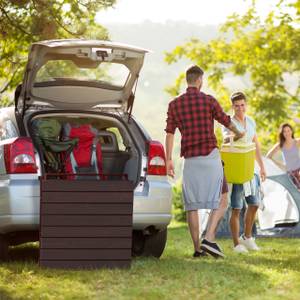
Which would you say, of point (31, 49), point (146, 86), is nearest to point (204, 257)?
point (31, 49)

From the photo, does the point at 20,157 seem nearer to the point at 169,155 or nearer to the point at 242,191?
the point at 169,155

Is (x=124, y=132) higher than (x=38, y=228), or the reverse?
(x=124, y=132)

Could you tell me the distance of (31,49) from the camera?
7664mm

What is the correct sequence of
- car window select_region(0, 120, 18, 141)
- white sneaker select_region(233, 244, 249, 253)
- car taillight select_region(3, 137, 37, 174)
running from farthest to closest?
white sneaker select_region(233, 244, 249, 253), car window select_region(0, 120, 18, 141), car taillight select_region(3, 137, 37, 174)

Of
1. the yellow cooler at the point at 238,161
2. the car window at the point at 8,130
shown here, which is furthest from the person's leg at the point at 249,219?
the car window at the point at 8,130

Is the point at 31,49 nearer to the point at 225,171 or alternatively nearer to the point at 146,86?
the point at 225,171

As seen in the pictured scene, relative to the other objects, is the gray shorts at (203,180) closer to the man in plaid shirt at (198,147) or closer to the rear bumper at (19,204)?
the man in plaid shirt at (198,147)

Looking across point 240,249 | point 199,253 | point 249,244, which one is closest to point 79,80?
point 199,253

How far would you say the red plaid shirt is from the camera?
26.8 feet

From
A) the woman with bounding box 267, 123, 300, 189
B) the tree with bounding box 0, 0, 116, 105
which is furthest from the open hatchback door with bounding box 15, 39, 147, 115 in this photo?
the woman with bounding box 267, 123, 300, 189

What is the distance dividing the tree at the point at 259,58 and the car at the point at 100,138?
49.0ft

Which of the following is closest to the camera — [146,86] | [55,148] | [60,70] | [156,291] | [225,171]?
[156,291]

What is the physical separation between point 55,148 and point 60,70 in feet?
22.8

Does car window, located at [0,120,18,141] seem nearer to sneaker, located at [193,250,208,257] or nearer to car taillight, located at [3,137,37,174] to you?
car taillight, located at [3,137,37,174]
